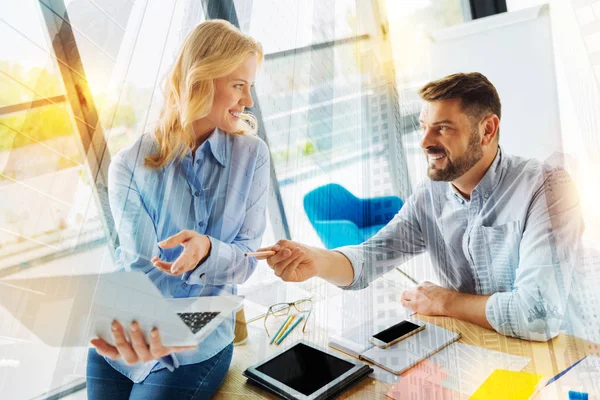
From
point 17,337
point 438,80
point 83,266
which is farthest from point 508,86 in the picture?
point 17,337

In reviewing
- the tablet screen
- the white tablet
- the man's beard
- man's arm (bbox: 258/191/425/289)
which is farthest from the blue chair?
the white tablet

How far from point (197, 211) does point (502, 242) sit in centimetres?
62

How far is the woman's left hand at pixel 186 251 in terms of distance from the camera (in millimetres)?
607

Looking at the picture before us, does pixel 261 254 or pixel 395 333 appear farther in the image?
pixel 395 333

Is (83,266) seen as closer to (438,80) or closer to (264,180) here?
(264,180)

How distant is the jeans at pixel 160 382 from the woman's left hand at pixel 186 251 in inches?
5.5

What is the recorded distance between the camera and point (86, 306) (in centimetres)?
56

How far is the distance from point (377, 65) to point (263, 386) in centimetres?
76

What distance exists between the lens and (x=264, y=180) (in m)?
0.76

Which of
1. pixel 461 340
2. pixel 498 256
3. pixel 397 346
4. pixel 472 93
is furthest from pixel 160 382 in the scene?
pixel 472 93

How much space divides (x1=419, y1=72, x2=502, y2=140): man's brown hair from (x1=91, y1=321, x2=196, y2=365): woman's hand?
0.75m

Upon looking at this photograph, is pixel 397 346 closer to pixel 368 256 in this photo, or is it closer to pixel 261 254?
pixel 368 256

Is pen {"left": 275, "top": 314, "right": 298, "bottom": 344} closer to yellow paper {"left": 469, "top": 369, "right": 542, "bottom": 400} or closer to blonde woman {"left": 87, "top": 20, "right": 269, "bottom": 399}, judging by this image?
blonde woman {"left": 87, "top": 20, "right": 269, "bottom": 399}

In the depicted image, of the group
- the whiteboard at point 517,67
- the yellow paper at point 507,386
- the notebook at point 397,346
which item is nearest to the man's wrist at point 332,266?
the notebook at point 397,346
